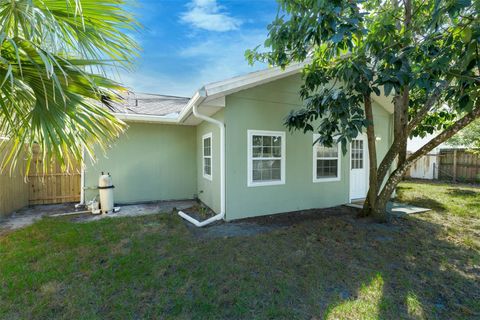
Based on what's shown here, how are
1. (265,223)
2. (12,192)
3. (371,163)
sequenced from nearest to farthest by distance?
1. (265,223)
2. (371,163)
3. (12,192)

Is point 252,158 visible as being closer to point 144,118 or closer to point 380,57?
point 380,57

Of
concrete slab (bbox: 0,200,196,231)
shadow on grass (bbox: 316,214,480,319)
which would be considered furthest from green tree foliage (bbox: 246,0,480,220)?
concrete slab (bbox: 0,200,196,231)

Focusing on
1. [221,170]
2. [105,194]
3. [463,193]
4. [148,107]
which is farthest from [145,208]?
[463,193]

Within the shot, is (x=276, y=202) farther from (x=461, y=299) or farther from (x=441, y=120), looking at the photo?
(x=441, y=120)

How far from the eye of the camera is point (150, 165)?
286 inches

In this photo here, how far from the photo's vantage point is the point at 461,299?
2555mm

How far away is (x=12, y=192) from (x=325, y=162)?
8572 millimetres

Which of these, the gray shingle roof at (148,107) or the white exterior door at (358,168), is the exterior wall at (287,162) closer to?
the white exterior door at (358,168)

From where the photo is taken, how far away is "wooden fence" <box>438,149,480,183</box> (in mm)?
10953

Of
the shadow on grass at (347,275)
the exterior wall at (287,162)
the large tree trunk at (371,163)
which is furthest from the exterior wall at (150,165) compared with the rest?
the large tree trunk at (371,163)

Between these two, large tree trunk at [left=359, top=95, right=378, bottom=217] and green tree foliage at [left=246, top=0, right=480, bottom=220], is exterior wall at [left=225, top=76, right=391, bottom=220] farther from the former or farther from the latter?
large tree trunk at [left=359, top=95, right=378, bottom=217]

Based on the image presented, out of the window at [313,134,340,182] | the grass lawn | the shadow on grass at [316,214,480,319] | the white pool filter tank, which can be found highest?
the window at [313,134,340,182]

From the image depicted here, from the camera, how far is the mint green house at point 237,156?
17.1ft

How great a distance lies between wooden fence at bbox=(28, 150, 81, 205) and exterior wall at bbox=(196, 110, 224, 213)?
12.0ft
